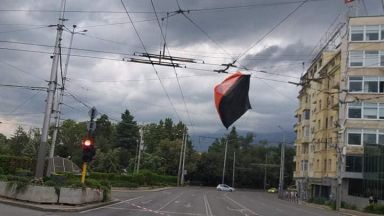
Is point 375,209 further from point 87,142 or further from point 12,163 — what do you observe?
point 12,163

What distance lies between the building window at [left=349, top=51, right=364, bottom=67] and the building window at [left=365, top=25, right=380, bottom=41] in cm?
181

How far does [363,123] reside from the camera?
6003 cm

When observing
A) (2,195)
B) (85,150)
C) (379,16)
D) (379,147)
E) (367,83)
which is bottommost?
(2,195)

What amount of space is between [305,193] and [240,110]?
65560 millimetres

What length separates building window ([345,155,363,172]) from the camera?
6025cm

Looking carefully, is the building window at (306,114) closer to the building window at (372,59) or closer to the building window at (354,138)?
the building window at (354,138)

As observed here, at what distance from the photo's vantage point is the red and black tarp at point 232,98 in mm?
16297

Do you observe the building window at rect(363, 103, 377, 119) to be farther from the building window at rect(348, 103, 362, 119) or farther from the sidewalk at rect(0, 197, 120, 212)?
the sidewalk at rect(0, 197, 120, 212)

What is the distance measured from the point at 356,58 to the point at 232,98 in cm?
4786

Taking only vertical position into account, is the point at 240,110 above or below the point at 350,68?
below

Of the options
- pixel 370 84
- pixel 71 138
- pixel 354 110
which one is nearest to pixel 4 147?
pixel 71 138

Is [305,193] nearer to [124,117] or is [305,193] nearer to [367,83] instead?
[367,83]

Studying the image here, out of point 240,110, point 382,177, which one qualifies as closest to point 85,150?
point 240,110

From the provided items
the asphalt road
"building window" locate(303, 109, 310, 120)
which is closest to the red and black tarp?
the asphalt road
